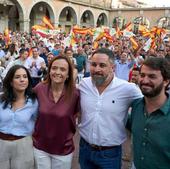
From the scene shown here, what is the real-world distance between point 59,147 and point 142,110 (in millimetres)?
1035

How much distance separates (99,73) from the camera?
2.99 metres

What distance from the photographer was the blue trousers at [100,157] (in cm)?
306

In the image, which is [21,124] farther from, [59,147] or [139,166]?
[139,166]

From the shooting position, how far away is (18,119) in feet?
10.5

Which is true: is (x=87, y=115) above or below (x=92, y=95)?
below

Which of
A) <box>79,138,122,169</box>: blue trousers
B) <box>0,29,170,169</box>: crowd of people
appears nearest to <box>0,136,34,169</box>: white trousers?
<box>0,29,170,169</box>: crowd of people

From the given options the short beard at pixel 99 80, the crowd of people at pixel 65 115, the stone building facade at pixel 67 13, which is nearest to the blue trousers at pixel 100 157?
the crowd of people at pixel 65 115

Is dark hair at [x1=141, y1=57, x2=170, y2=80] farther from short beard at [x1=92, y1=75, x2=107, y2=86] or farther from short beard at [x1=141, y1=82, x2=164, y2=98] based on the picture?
short beard at [x1=92, y1=75, x2=107, y2=86]

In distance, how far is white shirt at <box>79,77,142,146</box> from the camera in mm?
3006

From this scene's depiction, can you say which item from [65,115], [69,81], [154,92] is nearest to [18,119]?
[65,115]

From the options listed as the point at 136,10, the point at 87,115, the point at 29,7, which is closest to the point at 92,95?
the point at 87,115

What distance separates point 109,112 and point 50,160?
81 centimetres

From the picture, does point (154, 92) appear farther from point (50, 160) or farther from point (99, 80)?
point (50, 160)

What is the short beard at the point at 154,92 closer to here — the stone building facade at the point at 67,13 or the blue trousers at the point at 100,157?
the blue trousers at the point at 100,157
